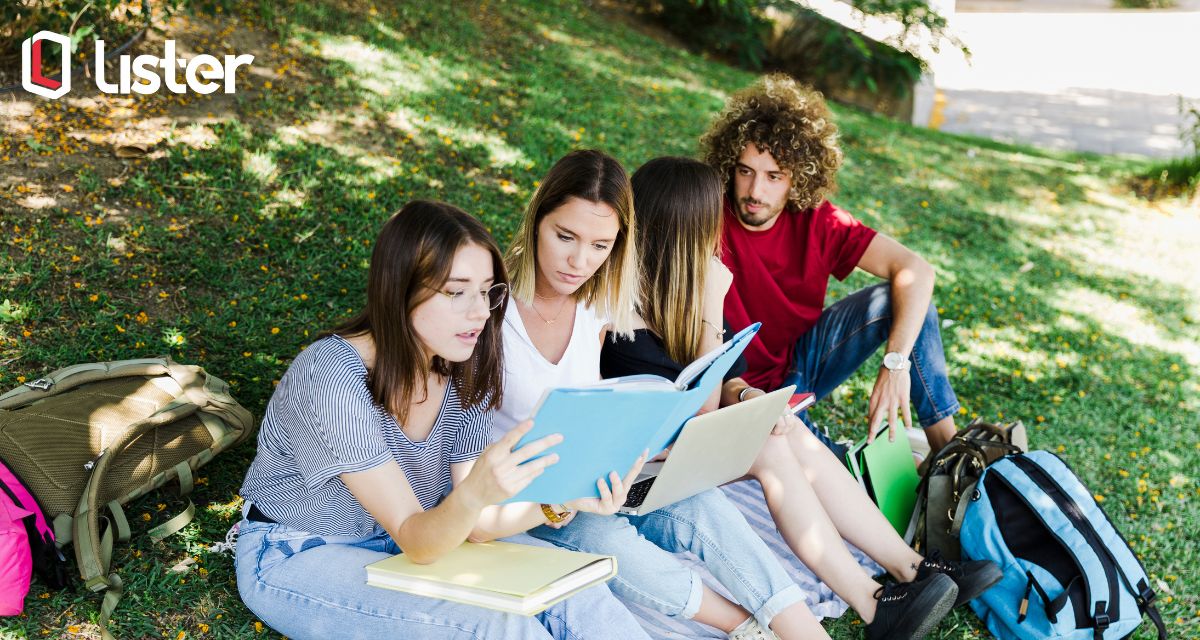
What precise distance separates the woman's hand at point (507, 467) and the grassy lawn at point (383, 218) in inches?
38.7

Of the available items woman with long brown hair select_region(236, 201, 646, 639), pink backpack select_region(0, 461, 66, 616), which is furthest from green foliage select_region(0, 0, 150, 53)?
woman with long brown hair select_region(236, 201, 646, 639)

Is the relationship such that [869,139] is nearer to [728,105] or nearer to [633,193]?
[728,105]

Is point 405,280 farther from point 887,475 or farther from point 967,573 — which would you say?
point 887,475

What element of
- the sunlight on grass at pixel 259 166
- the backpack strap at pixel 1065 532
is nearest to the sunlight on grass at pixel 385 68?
the sunlight on grass at pixel 259 166

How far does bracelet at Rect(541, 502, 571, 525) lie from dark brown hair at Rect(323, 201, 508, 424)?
0.43 m

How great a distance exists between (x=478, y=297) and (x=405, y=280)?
18 cm

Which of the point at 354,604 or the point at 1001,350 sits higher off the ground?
the point at 1001,350

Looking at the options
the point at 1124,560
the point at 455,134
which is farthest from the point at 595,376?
the point at 455,134

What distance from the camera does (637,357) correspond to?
2.92m

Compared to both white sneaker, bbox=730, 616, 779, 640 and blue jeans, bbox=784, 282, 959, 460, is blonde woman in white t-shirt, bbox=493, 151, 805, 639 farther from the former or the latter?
blue jeans, bbox=784, 282, 959, 460

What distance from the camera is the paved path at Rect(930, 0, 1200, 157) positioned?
10633 mm

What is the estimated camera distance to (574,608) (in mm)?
2285

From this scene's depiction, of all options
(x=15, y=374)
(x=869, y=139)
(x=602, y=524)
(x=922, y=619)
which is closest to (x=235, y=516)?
(x=15, y=374)

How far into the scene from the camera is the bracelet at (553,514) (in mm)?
2357
